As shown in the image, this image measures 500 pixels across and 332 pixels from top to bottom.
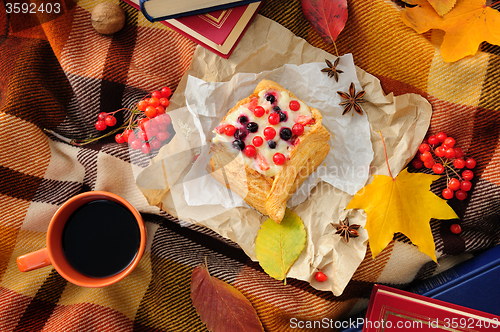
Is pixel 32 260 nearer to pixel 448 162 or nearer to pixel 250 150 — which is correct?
pixel 250 150

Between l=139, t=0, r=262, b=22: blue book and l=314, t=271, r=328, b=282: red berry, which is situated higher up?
l=139, t=0, r=262, b=22: blue book

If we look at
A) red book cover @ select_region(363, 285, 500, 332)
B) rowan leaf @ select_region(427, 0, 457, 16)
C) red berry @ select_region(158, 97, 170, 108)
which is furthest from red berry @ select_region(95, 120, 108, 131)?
rowan leaf @ select_region(427, 0, 457, 16)

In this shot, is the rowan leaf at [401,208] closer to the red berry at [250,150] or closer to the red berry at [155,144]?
the red berry at [250,150]

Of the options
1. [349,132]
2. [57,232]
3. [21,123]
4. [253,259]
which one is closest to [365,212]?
[349,132]

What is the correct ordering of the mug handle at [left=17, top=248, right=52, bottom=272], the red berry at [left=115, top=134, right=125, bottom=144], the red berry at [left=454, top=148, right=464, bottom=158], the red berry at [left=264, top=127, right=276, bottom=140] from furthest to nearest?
the red berry at [left=115, top=134, right=125, bottom=144], the red berry at [left=454, top=148, right=464, bottom=158], the red berry at [left=264, top=127, right=276, bottom=140], the mug handle at [left=17, top=248, right=52, bottom=272]

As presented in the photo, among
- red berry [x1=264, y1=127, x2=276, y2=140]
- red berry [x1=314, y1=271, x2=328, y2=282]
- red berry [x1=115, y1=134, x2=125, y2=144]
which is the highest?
red berry [x1=264, y1=127, x2=276, y2=140]

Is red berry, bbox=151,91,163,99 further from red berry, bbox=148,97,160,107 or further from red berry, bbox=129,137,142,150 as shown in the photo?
red berry, bbox=129,137,142,150

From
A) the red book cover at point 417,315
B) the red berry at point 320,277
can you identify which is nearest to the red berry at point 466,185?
the red book cover at point 417,315
